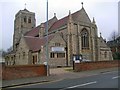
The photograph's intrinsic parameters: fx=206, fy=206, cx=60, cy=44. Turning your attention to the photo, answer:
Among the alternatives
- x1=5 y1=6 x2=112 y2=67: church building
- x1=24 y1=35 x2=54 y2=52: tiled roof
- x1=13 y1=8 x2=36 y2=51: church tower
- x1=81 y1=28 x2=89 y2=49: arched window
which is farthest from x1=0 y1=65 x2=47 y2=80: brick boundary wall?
x1=13 y1=8 x2=36 y2=51: church tower

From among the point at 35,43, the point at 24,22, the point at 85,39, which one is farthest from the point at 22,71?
the point at 24,22

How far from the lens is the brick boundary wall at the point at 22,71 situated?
20.0 m

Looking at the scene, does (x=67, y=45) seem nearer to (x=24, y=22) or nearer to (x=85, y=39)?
(x=85, y=39)

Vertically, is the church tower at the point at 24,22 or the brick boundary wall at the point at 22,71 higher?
the church tower at the point at 24,22

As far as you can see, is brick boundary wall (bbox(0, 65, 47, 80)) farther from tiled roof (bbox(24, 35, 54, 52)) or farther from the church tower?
the church tower

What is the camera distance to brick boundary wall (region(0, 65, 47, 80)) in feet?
65.8

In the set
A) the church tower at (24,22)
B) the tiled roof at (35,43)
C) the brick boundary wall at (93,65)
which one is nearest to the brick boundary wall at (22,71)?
the brick boundary wall at (93,65)

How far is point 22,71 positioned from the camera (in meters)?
21.5

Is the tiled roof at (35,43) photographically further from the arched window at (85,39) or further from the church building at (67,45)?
the arched window at (85,39)

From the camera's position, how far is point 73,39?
45250 millimetres

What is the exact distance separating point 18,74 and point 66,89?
9.78 meters

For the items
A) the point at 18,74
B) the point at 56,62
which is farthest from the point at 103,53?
the point at 18,74

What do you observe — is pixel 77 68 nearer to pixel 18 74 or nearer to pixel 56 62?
pixel 18 74

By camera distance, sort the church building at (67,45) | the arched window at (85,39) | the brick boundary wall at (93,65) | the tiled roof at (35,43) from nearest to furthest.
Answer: the brick boundary wall at (93,65) < the church building at (67,45) < the tiled roof at (35,43) < the arched window at (85,39)
